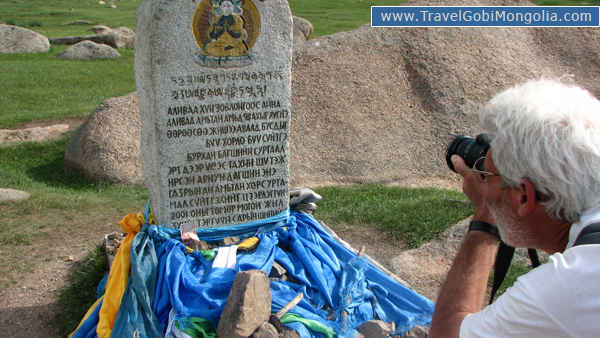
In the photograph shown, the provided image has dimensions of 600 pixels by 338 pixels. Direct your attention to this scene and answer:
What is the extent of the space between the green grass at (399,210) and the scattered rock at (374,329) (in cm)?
134

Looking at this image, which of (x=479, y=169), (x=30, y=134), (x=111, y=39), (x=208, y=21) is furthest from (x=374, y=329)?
Result: (x=111, y=39)

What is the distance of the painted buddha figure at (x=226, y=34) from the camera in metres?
3.46

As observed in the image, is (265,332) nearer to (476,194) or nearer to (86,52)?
(476,194)

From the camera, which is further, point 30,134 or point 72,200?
point 30,134

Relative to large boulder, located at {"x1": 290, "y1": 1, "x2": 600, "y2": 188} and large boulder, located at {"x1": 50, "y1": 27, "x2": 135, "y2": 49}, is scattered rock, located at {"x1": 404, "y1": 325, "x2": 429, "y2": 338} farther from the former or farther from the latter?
large boulder, located at {"x1": 50, "y1": 27, "x2": 135, "y2": 49}

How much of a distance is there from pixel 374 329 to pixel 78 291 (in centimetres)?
226

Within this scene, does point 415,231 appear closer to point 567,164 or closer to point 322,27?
point 567,164

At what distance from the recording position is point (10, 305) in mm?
3670

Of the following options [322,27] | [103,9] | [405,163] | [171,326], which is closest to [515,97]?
[171,326]

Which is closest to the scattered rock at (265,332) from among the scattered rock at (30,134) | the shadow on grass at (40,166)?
the shadow on grass at (40,166)

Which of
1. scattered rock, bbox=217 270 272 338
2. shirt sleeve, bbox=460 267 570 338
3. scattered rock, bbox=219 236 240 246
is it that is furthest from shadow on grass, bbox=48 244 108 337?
shirt sleeve, bbox=460 267 570 338

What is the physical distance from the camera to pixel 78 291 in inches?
151

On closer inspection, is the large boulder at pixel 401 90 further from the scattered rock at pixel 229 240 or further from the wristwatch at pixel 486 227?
the wristwatch at pixel 486 227

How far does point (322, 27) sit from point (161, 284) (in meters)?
19.6
